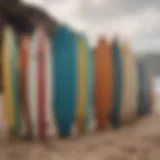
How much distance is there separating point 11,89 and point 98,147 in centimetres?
19

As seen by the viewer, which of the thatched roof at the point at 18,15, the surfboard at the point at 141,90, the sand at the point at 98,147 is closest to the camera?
the sand at the point at 98,147

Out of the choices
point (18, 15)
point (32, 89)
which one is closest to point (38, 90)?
point (32, 89)

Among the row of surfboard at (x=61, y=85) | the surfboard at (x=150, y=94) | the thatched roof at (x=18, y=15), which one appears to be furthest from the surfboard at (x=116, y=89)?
the thatched roof at (x=18, y=15)

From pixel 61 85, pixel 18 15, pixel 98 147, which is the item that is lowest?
pixel 98 147

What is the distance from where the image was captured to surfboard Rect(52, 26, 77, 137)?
698mm

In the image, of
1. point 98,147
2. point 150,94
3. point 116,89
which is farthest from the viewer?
point 150,94

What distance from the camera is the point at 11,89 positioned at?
70 cm

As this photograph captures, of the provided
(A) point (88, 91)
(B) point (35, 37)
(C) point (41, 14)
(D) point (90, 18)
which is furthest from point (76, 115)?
(C) point (41, 14)

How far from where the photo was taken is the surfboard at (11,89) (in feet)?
2.31

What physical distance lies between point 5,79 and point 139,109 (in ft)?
0.93

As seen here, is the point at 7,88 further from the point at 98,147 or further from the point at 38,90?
the point at 98,147

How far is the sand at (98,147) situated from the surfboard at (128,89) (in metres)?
0.03

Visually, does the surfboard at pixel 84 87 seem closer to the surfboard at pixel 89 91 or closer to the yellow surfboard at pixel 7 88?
the surfboard at pixel 89 91

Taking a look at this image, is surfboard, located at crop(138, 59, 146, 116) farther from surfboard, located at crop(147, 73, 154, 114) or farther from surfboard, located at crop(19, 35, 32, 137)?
surfboard, located at crop(19, 35, 32, 137)
